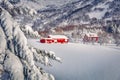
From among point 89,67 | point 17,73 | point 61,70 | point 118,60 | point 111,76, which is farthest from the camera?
point 118,60

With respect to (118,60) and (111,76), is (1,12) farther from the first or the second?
(118,60)

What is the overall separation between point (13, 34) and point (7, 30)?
24 cm

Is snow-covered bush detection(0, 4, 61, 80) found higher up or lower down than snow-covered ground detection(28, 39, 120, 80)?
higher up

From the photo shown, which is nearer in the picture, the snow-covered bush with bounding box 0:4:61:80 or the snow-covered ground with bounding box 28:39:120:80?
the snow-covered bush with bounding box 0:4:61:80

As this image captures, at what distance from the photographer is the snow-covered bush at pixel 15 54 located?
468 inches

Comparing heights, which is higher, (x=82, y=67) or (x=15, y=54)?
(x=15, y=54)

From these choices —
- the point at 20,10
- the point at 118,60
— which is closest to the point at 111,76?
the point at 118,60

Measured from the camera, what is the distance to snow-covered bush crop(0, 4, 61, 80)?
11.9 m

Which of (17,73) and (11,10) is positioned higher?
(11,10)

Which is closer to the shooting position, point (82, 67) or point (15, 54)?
point (15, 54)

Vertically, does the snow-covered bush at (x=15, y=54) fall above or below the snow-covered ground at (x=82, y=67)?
above

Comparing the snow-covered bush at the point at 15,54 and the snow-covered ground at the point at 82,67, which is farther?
the snow-covered ground at the point at 82,67

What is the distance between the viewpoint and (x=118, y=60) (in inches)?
918

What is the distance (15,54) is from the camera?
12141mm
